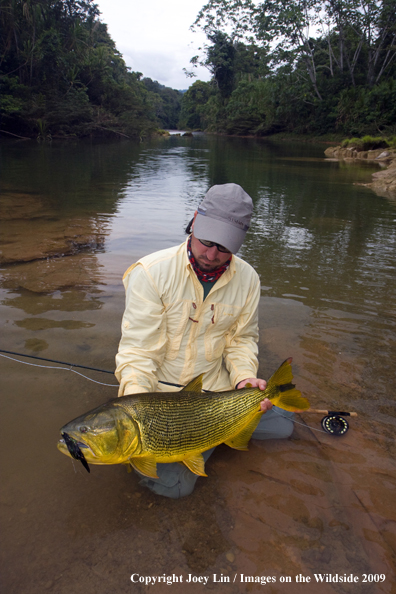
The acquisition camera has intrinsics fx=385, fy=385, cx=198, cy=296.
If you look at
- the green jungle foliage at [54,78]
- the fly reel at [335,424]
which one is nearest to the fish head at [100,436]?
the fly reel at [335,424]

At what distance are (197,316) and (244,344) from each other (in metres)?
0.53

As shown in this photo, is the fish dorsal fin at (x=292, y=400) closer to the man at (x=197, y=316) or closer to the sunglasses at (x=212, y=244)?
the man at (x=197, y=316)

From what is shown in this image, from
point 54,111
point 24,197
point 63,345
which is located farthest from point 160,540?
point 54,111

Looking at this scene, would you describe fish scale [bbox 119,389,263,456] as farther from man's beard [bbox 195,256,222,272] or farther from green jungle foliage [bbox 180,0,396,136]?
green jungle foliage [bbox 180,0,396,136]

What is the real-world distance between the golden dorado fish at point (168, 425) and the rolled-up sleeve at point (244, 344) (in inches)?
15.0

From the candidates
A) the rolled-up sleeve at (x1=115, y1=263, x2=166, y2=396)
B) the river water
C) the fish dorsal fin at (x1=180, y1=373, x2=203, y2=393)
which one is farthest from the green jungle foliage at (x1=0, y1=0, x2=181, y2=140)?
the fish dorsal fin at (x1=180, y1=373, x2=203, y2=393)

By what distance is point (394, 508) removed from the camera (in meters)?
2.58

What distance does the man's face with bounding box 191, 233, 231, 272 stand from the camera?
8.31ft

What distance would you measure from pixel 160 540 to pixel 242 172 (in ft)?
62.1

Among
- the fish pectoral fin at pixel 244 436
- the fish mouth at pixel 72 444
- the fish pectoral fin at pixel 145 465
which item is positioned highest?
the fish mouth at pixel 72 444

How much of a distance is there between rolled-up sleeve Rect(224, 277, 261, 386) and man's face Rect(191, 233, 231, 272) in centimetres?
47

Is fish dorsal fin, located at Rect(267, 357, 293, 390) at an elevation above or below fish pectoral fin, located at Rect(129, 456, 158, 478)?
above

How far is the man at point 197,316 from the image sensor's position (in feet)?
8.23

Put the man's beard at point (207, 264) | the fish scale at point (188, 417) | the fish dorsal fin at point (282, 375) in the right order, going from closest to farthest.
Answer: the fish scale at point (188, 417), the fish dorsal fin at point (282, 375), the man's beard at point (207, 264)
